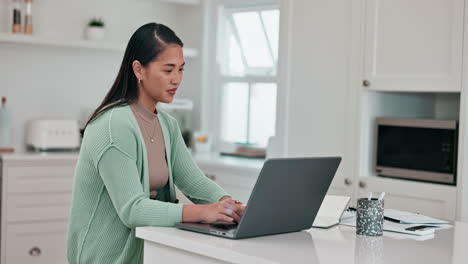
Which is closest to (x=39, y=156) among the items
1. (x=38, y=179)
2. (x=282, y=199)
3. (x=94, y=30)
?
(x=38, y=179)

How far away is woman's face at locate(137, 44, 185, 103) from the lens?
2.20m

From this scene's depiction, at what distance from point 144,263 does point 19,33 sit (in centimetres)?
297

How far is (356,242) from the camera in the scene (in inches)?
75.4

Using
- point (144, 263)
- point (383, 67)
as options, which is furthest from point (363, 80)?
point (144, 263)

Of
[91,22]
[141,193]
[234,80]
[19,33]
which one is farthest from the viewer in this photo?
[234,80]

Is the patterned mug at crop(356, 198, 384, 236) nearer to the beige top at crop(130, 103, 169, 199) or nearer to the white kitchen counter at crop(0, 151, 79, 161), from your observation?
the beige top at crop(130, 103, 169, 199)

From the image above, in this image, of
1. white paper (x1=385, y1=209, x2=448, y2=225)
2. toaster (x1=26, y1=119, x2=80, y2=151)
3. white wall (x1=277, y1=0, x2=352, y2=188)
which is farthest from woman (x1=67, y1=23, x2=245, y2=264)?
toaster (x1=26, y1=119, x2=80, y2=151)

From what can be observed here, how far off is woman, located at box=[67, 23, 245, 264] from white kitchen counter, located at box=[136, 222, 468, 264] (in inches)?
4.0

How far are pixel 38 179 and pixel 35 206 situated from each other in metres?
0.17

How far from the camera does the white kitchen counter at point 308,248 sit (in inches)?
67.1

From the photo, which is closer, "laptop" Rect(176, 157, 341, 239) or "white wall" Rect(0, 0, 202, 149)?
"laptop" Rect(176, 157, 341, 239)

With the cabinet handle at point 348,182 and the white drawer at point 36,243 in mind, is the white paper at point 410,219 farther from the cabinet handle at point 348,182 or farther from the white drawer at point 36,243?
the white drawer at point 36,243

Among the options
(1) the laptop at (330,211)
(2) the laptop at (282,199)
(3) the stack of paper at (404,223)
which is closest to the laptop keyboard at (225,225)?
(2) the laptop at (282,199)

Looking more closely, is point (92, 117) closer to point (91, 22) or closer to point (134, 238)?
point (134, 238)
